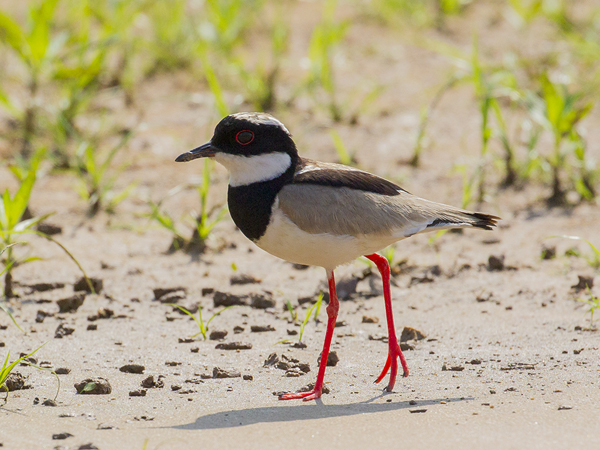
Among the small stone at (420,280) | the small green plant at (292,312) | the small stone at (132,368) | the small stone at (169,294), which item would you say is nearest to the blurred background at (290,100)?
the small stone at (169,294)

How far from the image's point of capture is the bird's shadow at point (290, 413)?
379cm

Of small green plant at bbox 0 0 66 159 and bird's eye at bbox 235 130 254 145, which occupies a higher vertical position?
small green plant at bbox 0 0 66 159

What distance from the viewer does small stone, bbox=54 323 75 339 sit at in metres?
5.00

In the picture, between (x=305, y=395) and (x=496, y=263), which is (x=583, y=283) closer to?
(x=496, y=263)

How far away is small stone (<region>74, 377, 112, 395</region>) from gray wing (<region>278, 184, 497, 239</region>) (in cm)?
128

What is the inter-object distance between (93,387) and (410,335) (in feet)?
6.38

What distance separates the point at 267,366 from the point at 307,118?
14.8 feet

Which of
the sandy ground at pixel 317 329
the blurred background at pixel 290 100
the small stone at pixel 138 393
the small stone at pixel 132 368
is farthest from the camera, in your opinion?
the blurred background at pixel 290 100

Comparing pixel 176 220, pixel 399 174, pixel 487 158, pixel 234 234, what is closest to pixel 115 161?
pixel 176 220

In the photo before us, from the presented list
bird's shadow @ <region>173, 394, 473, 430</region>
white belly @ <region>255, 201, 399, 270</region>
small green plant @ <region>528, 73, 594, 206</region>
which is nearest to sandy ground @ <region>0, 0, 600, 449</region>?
bird's shadow @ <region>173, 394, 473, 430</region>

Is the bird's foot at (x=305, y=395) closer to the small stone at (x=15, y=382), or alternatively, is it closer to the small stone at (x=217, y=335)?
the small stone at (x=217, y=335)

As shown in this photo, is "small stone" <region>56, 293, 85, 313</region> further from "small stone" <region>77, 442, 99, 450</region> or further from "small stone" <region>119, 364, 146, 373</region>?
"small stone" <region>77, 442, 99, 450</region>

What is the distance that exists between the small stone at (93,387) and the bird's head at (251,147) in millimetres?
1287

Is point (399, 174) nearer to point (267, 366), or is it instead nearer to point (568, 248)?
point (568, 248)
